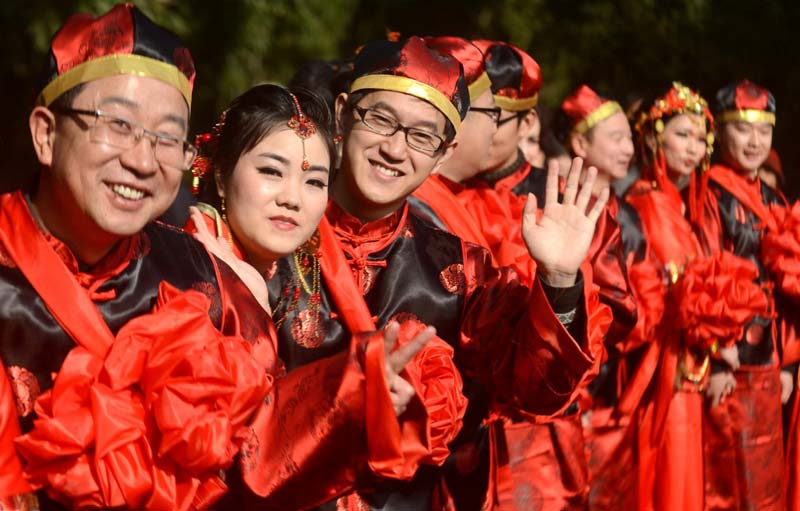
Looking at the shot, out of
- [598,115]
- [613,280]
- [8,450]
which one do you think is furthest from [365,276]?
[598,115]

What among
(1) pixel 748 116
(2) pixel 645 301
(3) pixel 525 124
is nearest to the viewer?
(2) pixel 645 301

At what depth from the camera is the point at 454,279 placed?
12.7 ft

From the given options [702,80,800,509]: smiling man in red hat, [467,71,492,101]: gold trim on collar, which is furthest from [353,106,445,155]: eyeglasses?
[702,80,800,509]: smiling man in red hat

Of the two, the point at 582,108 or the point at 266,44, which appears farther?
the point at 266,44

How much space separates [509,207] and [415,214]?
0.99 m

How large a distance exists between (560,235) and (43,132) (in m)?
1.46

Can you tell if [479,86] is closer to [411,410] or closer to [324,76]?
[324,76]

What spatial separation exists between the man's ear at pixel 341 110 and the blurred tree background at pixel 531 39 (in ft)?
16.8

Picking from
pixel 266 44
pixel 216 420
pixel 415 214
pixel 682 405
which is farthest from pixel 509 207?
pixel 266 44

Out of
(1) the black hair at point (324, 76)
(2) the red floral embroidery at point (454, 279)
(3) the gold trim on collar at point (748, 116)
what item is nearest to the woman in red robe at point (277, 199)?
(2) the red floral embroidery at point (454, 279)

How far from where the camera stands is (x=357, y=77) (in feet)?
12.9

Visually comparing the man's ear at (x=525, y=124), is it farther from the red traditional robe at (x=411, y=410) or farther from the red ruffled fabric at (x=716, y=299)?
the red traditional robe at (x=411, y=410)

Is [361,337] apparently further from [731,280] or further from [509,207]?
[731,280]

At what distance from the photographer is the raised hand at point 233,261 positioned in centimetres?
329
